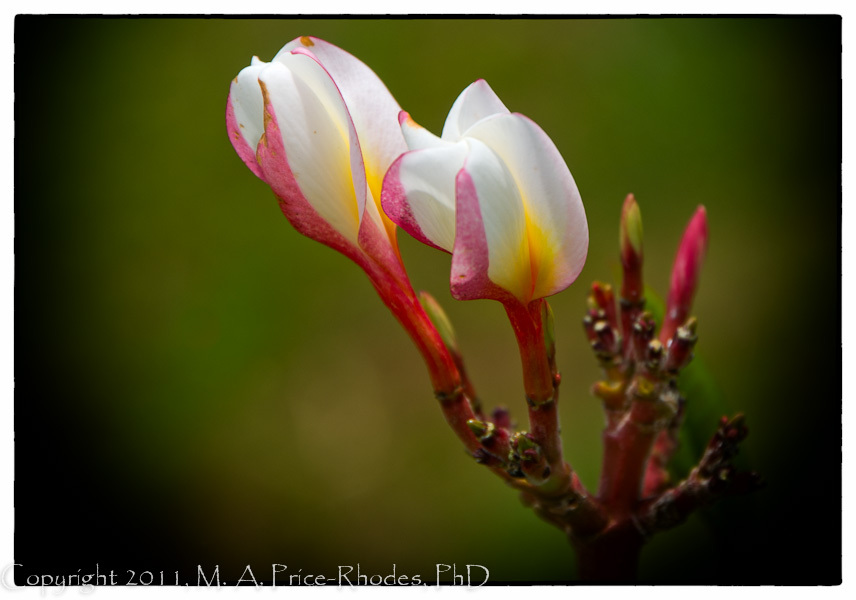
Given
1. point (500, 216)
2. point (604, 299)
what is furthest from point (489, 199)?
point (604, 299)

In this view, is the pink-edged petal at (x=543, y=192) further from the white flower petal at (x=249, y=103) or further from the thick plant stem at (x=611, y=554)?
the thick plant stem at (x=611, y=554)

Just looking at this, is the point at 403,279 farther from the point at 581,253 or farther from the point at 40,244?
the point at 40,244

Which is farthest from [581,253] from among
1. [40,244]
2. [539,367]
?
[40,244]

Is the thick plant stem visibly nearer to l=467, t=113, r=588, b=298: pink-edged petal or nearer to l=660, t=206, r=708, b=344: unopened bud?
l=660, t=206, r=708, b=344: unopened bud

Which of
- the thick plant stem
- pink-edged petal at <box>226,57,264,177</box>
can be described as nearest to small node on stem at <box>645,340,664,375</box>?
the thick plant stem

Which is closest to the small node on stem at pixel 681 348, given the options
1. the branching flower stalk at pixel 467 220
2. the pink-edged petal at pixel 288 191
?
the branching flower stalk at pixel 467 220

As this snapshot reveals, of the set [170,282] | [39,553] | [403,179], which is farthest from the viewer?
[170,282]
